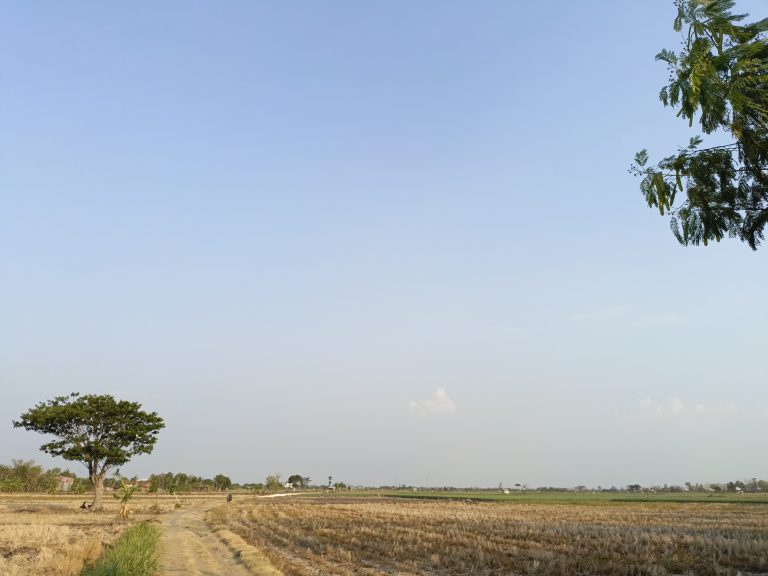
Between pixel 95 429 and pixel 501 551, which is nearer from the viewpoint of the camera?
pixel 501 551

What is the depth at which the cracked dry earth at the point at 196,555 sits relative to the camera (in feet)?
70.8

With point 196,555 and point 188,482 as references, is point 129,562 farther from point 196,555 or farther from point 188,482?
point 188,482

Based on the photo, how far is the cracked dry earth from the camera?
2158 centimetres

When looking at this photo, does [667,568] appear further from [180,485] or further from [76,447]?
[180,485]

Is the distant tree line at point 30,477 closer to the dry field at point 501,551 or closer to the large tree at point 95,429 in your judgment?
the large tree at point 95,429

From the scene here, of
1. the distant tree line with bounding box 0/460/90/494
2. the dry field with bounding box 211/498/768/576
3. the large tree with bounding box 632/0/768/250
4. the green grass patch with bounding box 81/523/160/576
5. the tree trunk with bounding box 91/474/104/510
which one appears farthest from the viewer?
the distant tree line with bounding box 0/460/90/494

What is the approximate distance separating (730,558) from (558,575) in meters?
7.95

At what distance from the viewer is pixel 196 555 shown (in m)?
26.2

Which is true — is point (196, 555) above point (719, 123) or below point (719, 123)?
below

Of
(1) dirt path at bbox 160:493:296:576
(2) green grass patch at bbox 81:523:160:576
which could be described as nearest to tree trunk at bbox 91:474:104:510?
(1) dirt path at bbox 160:493:296:576

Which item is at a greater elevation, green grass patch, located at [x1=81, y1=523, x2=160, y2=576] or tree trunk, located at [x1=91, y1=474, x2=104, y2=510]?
green grass patch, located at [x1=81, y1=523, x2=160, y2=576]

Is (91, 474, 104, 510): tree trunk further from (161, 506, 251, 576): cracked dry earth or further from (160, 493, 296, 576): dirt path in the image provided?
(160, 493, 296, 576): dirt path

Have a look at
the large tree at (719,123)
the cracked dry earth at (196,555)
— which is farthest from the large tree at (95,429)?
the large tree at (719,123)

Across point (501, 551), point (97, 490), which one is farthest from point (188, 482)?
point (501, 551)
